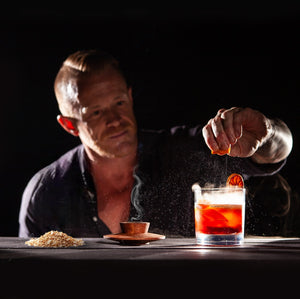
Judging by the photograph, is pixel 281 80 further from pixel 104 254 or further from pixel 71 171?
pixel 104 254

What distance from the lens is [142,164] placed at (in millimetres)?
2814

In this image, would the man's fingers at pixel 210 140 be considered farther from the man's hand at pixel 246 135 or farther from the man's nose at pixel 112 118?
the man's nose at pixel 112 118

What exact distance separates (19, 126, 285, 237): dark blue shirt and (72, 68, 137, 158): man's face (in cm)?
10

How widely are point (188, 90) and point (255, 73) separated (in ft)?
1.49

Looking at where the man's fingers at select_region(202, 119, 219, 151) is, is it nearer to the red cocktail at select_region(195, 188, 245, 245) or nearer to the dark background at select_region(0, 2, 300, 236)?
the red cocktail at select_region(195, 188, 245, 245)

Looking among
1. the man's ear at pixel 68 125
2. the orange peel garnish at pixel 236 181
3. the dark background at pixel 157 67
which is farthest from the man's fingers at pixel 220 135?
the man's ear at pixel 68 125

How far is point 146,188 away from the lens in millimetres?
2748

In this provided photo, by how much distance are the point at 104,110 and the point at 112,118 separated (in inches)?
3.0

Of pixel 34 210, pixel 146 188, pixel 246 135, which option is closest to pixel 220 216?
pixel 246 135

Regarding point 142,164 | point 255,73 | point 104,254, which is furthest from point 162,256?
Answer: point 255,73

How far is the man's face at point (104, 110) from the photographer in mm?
2760

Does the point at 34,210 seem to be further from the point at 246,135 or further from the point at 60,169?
the point at 246,135

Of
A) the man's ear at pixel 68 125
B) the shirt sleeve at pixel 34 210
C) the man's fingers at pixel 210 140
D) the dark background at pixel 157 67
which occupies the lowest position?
the shirt sleeve at pixel 34 210
